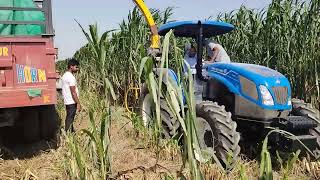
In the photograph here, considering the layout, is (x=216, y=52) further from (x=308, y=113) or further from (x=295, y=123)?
(x=295, y=123)

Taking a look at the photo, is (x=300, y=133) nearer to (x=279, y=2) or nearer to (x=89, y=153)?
(x=89, y=153)

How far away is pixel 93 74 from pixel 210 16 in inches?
130

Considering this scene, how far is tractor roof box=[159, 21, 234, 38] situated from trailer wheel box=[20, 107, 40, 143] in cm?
211

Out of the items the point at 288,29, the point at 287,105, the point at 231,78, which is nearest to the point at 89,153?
the point at 231,78

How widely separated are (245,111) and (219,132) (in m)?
0.57

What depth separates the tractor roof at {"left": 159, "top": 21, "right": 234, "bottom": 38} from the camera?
17.2ft

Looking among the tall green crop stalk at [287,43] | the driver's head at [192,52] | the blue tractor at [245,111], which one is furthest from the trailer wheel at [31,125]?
the tall green crop stalk at [287,43]

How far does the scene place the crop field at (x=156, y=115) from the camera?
283 cm

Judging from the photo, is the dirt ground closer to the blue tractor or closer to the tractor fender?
the blue tractor

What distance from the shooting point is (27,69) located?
484cm

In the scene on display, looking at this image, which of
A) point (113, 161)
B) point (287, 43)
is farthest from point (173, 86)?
point (287, 43)

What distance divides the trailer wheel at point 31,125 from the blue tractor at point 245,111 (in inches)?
73.2

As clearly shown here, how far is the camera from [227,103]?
5160mm

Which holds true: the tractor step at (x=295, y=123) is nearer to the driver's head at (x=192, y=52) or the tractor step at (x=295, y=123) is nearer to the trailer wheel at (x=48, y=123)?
the driver's head at (x=192, y=52)
